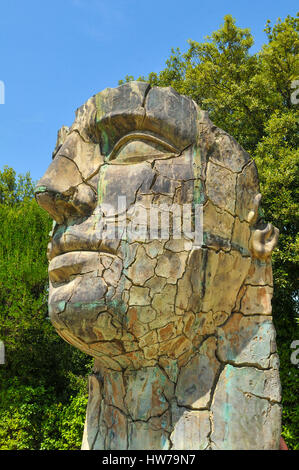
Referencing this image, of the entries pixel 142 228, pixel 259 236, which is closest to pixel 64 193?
pixel 142 228

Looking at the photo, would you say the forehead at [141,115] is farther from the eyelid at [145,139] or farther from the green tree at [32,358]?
the green tree at [32,358]

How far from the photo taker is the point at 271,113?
8.19 meters

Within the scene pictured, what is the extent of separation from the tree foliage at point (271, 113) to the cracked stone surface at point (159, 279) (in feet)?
13.0

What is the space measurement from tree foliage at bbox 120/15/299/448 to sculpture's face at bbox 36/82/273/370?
411 cm

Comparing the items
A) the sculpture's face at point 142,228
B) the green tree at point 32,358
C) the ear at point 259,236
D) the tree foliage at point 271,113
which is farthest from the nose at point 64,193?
the green tree at point 32,358

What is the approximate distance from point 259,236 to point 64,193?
45.6 inches

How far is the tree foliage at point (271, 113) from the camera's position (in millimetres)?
6523

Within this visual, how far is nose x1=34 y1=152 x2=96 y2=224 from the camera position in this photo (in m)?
2.25

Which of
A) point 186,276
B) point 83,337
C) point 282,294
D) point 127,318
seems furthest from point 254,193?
point 282,294

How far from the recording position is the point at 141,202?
2.13m

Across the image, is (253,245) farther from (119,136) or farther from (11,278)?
(11,278)

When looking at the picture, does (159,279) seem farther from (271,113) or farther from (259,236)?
(271,113)

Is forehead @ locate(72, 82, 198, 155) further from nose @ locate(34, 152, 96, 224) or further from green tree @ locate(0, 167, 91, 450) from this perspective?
green tree @ locate(0, 167, 91, 450)
